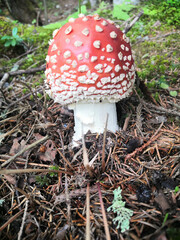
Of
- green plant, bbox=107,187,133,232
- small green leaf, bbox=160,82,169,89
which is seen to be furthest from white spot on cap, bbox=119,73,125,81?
green plant, bbox=107,187,133,232

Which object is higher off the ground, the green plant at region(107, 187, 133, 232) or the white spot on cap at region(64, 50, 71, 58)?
the white spot on cap at region(64, 50, 71, 58)

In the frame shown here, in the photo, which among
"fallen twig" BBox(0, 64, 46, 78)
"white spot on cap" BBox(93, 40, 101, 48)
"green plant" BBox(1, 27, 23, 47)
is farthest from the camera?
"green plant" BBox(1, 27, 23, 47)

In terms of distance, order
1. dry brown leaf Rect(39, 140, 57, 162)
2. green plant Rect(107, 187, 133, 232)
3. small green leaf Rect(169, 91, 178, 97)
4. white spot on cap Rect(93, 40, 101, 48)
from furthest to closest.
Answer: small green leaf Rect(169, 91, 178, 97) → dry brown leaf Rect(39, 140, 57, 162) → white spot on cap Rect(93, 40, 101, 48) → green plant Rect(107, 187, 133, 232)

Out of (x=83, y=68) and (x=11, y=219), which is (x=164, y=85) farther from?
(x=11, y=219)

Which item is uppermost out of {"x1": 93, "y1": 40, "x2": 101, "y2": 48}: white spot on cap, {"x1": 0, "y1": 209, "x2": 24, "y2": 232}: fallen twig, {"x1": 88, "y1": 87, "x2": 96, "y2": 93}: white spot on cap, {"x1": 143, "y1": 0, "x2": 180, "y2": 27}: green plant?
{"x1": 143, "y1": 0, "x2": 180, "y2": 27}: green plant

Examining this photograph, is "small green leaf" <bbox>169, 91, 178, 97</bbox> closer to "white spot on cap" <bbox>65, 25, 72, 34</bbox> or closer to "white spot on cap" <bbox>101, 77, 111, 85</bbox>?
"white spot on cap" <bbox>101, 77, 111, 85</bbox>

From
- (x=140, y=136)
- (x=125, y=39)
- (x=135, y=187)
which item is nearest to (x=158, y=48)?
(x=125, y=39)

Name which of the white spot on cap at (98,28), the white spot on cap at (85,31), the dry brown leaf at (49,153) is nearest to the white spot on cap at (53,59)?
the white spot on cap at (85,31)

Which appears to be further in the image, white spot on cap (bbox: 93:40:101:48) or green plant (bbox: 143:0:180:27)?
green plant (bbox: 143:0:180:27)
